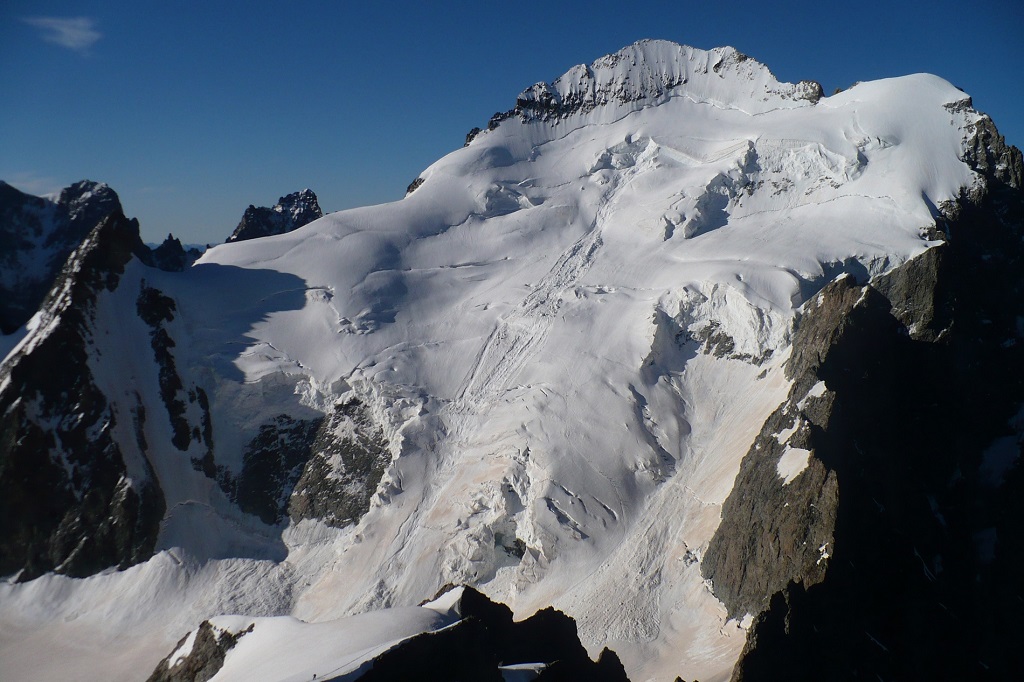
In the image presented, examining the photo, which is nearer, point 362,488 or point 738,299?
point 362,488

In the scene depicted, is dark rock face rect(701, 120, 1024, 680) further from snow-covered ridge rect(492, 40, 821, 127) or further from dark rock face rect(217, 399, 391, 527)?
snow-covered ridge rect(492, 40, 821, 127)

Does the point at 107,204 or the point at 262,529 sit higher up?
the point at 107,204

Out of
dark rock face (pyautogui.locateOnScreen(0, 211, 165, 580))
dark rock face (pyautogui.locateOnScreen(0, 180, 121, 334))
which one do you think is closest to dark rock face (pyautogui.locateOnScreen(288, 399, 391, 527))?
dark rock face (pyautogui.locateOnScreen(0, 211, 165, 580))

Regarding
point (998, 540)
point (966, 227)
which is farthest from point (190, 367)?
point (966, 227)

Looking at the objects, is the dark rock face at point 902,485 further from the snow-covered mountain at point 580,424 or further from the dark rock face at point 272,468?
the dark rock face at point 272,468

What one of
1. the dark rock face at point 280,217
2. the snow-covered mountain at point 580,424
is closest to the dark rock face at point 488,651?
the snow-covered mountain at point 580,424

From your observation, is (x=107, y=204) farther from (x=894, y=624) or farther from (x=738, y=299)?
(x=894, y=624)

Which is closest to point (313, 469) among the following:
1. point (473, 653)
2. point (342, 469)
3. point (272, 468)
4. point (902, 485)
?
point (342, 469)
